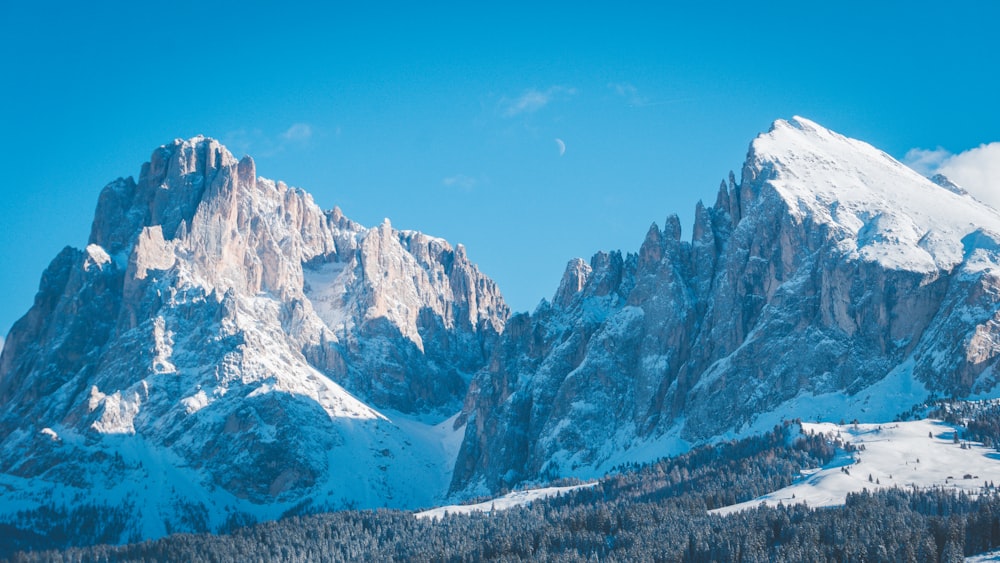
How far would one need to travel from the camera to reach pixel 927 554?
196m

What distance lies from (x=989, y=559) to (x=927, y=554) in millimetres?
9131

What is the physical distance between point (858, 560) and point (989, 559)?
1903 centimetres

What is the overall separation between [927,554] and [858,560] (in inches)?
395

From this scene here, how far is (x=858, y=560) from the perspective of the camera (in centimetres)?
19800

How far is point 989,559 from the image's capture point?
196 m
